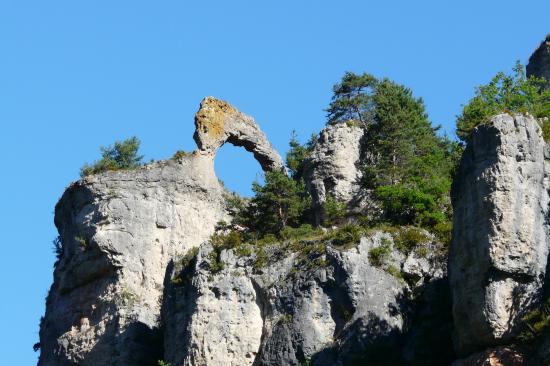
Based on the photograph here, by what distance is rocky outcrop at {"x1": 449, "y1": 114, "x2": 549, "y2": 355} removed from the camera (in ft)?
125

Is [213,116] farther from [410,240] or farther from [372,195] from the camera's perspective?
[410,240]

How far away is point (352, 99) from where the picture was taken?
58875mm

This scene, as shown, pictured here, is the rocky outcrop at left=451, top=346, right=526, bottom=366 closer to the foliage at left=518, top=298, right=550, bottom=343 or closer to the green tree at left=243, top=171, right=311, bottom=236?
the foliage at left=518, top=298, right=550, bottom=343

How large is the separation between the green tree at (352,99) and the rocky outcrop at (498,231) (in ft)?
57.2

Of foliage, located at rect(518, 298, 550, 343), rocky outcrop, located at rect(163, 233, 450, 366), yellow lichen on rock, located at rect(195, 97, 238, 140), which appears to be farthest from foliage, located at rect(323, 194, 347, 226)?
foliage, located at rect(518, 298, 550, 343)

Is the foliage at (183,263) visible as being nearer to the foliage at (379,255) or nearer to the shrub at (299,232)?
the shrub at (299,232)

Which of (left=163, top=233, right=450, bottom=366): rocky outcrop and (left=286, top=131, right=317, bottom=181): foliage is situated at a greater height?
(left=286, top=131, right=317, bottom=181): foliage

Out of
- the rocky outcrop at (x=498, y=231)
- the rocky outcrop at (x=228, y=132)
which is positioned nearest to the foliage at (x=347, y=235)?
the rocky outcrop at (x=498, y=231)

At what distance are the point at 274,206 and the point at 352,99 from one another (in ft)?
26.4

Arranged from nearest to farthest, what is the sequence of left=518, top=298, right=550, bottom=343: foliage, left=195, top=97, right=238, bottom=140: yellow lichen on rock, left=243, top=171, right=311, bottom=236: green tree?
left=518, top=298, right=550, bottom=343: foliage < left=243, top=171, right=311, bottom=236: green tree < left=195, top=97, right=238, bottom=140: yellow lichen on rock

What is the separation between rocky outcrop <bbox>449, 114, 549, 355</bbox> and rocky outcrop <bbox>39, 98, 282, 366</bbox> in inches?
507

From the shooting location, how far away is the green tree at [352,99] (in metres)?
58.5

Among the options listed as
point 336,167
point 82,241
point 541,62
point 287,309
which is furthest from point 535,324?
point 541,62

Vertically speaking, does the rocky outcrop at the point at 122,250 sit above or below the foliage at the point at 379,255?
above
